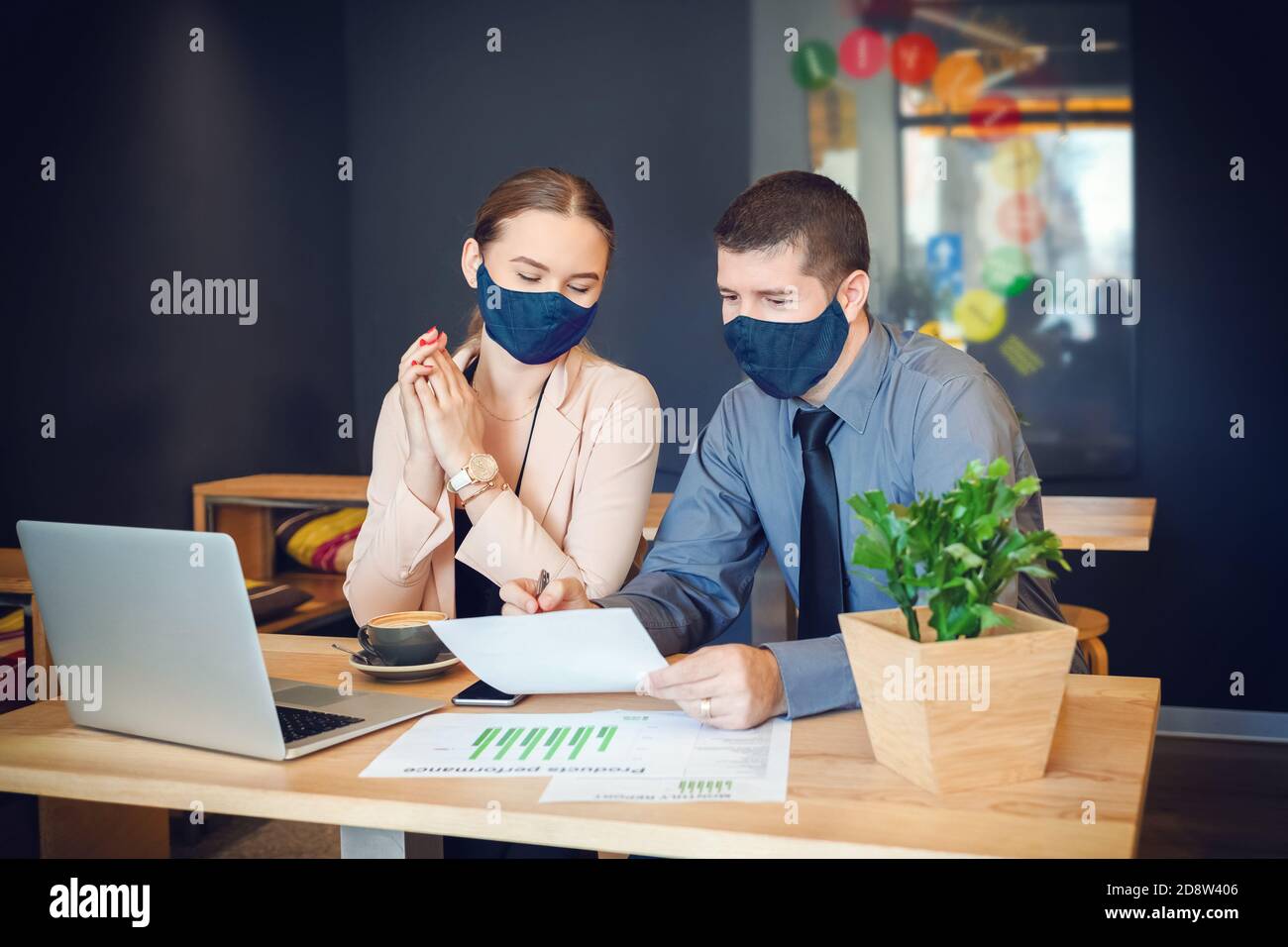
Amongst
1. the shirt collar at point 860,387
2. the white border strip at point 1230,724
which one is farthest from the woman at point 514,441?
the white border strip at point 1230,724

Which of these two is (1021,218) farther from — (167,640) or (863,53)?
(167,640)

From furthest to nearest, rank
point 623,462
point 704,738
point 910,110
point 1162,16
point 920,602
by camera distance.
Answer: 1. point 910,110
2. point 1162,16
3. point 623,462
4. point 920,602
5. point 704,738

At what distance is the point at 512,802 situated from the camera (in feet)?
3.58

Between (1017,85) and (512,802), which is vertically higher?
(1017,85)

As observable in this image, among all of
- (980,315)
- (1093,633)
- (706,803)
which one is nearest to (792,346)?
(706,803)

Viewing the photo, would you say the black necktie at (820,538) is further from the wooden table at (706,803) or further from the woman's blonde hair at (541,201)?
the woman's blonde hair at (541,201)

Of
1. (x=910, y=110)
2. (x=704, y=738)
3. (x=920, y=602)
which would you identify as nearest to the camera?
(x=704, y=738)

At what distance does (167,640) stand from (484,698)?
15.0 inches

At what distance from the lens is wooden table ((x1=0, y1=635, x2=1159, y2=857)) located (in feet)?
3.32

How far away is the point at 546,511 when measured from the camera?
214cm

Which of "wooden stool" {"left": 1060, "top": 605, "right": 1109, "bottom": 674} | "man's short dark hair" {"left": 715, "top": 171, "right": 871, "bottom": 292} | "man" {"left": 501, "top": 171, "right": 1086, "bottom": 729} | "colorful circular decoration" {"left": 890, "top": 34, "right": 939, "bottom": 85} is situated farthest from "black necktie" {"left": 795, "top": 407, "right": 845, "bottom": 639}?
"colorful circular decoration" {"left": 890, "top": 34, "right": 939, "bottom": 85}
